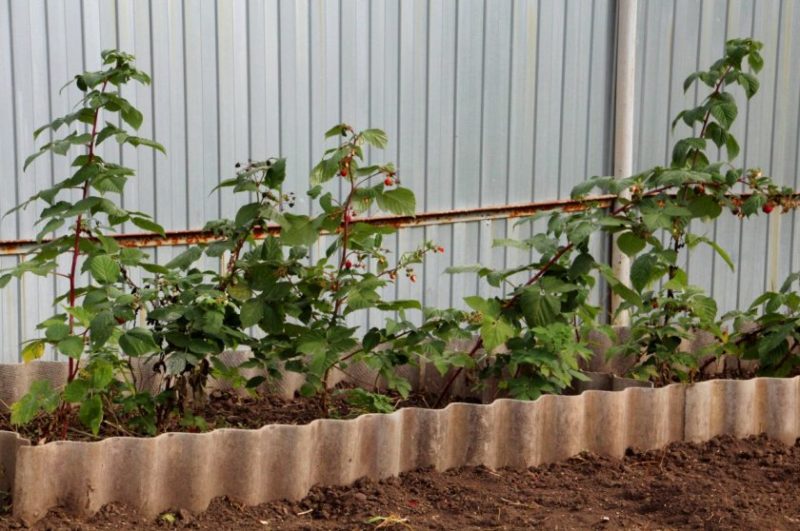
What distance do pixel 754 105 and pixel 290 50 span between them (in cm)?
295

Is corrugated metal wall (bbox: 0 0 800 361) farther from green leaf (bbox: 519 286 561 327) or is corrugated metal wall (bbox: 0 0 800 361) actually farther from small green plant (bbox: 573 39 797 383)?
green leaf (bbox: 519 286 561 327)

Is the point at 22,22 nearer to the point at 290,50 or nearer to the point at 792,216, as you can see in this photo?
the point at 290,50

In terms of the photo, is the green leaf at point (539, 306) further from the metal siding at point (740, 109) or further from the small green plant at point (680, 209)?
the metal siding at point (740, 109)

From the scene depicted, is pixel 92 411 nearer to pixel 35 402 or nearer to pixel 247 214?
pixel 35 402

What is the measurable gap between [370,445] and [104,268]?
3.37ft

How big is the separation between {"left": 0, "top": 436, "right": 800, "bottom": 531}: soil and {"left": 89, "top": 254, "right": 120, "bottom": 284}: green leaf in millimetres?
679

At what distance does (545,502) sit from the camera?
3762mm

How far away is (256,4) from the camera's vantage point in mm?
4996

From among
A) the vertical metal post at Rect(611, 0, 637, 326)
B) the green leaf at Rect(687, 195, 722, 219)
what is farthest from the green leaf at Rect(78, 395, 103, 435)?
the vertical metal post at Rect(611, 0, 637, 326)

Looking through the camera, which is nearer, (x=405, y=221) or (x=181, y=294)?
(x=181, y=294)

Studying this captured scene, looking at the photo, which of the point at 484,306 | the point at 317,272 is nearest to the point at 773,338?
the point at 484,306

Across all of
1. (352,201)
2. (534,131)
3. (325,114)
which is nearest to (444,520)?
(352,201)

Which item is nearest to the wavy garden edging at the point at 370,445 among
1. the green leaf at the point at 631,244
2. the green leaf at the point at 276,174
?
the green leaf at the point at 631,244

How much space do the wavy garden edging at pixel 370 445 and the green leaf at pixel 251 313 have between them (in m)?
0.35
